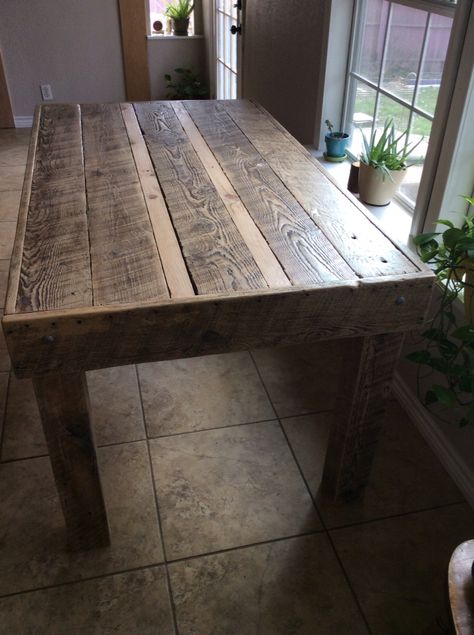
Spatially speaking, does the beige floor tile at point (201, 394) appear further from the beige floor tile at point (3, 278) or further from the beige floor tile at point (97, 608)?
the beige floor tile at point (3, 278)

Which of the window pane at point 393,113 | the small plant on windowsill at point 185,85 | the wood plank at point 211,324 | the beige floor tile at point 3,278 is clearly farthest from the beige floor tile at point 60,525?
the small plant on windowsill at point 185,85

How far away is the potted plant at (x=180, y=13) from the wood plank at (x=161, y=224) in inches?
127

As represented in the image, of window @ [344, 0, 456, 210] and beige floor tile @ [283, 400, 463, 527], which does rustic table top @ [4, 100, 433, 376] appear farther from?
beige floor tile @ [283, 400, 463, 527]

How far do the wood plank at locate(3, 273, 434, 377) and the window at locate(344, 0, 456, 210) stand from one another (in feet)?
2.78

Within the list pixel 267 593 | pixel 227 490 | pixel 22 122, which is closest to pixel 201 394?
pixel 227 490

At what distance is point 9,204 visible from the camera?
11.5ft

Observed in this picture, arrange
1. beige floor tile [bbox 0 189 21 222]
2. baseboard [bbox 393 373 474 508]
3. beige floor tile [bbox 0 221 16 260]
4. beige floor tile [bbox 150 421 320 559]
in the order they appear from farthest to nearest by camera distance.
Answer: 1. beige floor tile [bbox 0 189 21 222]
2. beige floor tile [bbox 0 221 16 260]
3. baseboard [bbox 393 373 474 508]
4. beige floor tile [bbox 150 421 320 559]

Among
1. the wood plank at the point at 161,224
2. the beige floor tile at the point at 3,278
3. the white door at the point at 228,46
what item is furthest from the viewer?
the white door at the point at 228,46

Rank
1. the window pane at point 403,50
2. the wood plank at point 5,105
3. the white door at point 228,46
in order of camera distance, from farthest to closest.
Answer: the wood plank at point 5,105, the white door at point 228,46, the window pane at point 403,50

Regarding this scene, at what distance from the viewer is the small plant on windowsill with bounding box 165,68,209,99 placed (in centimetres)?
499

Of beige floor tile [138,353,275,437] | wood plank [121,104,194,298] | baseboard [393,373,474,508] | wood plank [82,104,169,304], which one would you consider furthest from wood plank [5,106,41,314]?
baseboard [393,373,474,508]

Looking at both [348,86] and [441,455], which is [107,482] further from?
[348,86]

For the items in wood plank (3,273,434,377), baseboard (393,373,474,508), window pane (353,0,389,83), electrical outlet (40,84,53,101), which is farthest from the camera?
electrical outlet (40,84,53,101)

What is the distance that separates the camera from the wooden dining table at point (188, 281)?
3.81 ft
